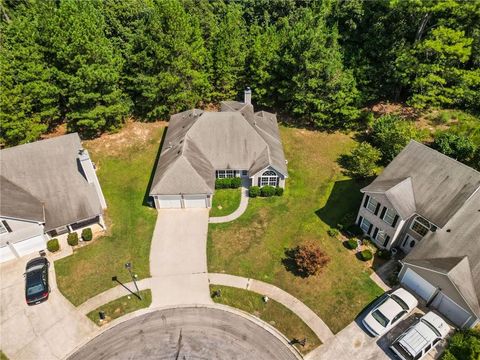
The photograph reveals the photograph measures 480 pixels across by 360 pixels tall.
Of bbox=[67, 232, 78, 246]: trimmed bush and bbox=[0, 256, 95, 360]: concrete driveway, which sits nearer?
bbox=[0, 256, 95, 360]: concrete driveway

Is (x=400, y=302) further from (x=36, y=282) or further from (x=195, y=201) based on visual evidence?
(x=36, y=282)

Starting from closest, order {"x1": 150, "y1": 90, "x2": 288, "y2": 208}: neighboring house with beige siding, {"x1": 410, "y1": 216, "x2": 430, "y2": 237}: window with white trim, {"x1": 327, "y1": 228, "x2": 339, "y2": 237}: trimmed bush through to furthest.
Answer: {"x1": 410, "y1": 216, "x2": 430, "y2": 237}: window with white trim
{"x1": 327, "y1": 228, "x2": 339, "y2": 237}: trimmed bush
{"x1": 150, "y1": 90, "x2": 288, "y2": 208}: neighboring house with beige siding

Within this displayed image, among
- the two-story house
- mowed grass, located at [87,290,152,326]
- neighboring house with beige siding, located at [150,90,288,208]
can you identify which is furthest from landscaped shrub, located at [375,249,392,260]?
mowed grass, located at [87,290,152,326]

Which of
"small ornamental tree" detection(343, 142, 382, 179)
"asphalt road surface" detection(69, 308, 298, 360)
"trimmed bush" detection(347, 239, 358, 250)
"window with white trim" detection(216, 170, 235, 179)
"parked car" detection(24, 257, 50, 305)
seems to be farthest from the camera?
"window with white trim" detection(216, 170, 235, 179)

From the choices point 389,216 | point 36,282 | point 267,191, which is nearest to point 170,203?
point 267,191

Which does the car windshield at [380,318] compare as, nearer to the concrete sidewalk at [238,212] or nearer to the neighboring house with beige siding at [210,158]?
the concrete sidewalk at [238,212]

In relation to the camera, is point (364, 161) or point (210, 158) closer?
point (210, 158)

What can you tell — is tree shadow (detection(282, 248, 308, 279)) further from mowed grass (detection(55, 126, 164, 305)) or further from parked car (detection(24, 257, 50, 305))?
parked car (detection(24, 257, 50, 305))

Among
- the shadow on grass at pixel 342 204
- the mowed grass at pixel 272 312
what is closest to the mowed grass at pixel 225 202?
the shadow on grass at pixel 342 204
